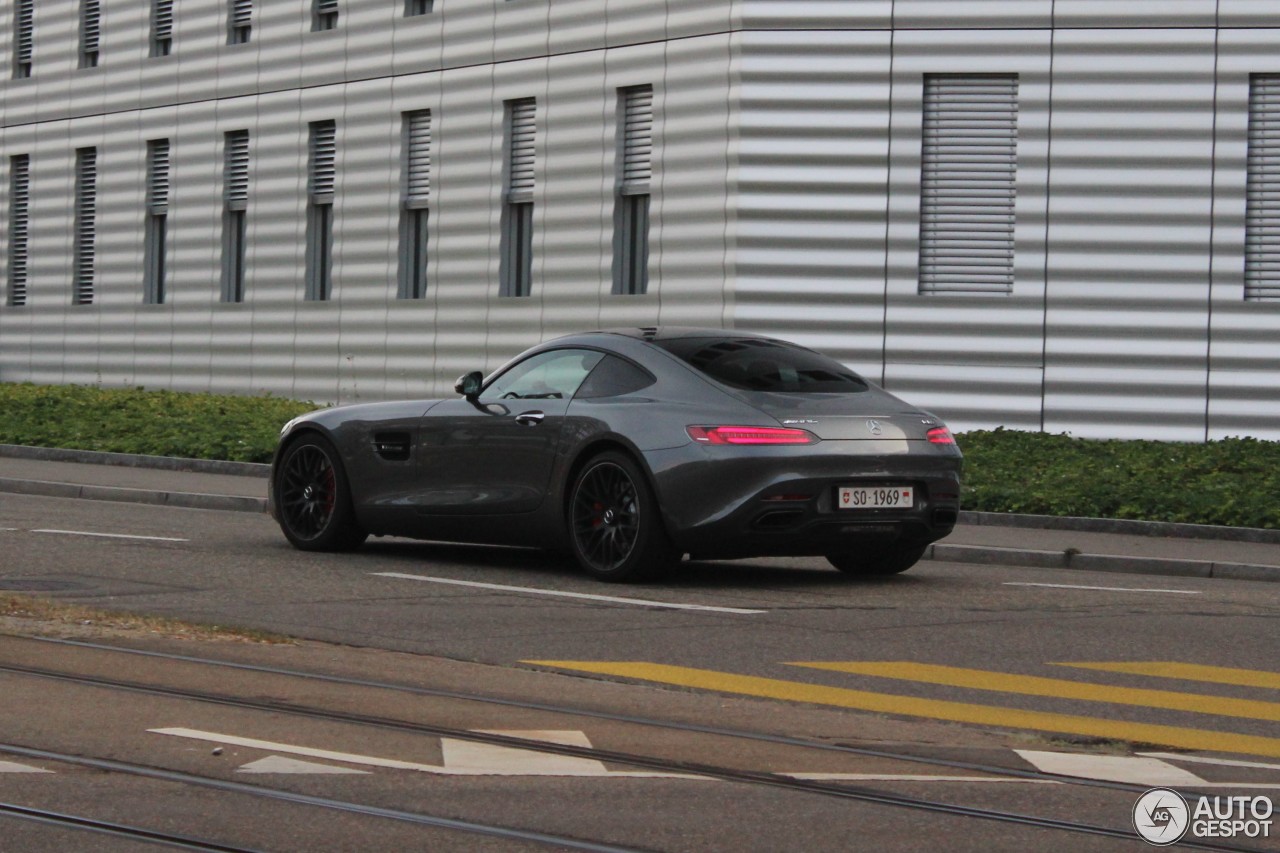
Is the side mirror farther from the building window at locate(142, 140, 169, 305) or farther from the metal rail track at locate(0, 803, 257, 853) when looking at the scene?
the building window at locate(142, 140, 169, 305)

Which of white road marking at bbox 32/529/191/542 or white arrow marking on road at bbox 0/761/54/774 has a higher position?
white road marking at bbox 32/529/191/542

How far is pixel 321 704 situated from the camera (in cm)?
782

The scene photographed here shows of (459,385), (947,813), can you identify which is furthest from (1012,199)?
(947,813)

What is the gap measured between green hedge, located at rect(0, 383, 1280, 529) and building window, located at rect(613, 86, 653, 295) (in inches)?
189

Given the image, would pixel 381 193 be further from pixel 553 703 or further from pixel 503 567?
pixel 553 703

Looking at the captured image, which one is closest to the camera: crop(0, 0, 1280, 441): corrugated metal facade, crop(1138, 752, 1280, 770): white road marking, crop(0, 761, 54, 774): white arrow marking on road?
crop(0, 761, 54, 774): white arrow marking on road

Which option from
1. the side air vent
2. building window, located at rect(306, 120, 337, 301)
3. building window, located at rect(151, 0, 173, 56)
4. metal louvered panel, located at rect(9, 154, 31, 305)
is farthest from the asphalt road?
metal louvered panel, located at rect(9, 154, 31, 305)

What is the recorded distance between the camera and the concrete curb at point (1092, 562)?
14.6 meters

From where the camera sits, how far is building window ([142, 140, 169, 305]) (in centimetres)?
3491

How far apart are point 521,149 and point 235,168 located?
6834 millimetres

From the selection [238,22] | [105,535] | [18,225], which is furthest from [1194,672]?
[18,225]

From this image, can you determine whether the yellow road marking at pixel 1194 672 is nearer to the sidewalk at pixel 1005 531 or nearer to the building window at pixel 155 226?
the sidewalk at pixel 1005 531

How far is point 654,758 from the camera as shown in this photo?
683 centimetres

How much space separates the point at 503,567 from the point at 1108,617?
3.86 m
